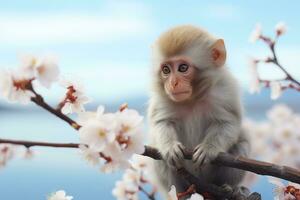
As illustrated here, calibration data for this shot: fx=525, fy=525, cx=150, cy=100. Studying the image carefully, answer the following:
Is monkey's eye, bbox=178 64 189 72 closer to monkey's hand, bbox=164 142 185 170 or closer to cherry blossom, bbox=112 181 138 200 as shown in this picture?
monkey's hand, bbox=164 142 185 170

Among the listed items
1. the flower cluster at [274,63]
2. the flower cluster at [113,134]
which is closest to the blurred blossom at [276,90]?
the flower cluster at [274,63]

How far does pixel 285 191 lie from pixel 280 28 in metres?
1.80

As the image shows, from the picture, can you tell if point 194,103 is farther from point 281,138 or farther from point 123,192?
point 281,138

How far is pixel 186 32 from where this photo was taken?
3.13m

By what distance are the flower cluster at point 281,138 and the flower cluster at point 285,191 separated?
129 inches

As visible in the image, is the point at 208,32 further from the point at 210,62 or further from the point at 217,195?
the point at 217,195

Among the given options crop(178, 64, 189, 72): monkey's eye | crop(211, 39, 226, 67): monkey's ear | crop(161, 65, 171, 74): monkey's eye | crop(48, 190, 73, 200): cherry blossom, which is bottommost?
crop(48, 190, 73, 200): cherry blossom

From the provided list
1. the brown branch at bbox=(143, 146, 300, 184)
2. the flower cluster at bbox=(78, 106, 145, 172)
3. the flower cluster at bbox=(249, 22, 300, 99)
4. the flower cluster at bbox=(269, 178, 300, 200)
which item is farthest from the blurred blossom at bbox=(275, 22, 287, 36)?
the flower cluster at bbox=(78, 106, 145, 172)

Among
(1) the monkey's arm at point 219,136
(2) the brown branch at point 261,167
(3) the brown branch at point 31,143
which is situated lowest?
(1) the monkey's arm at point 219,136

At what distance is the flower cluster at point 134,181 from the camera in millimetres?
3410

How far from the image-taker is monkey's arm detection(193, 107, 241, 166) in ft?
8.91

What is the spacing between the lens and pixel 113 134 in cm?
187

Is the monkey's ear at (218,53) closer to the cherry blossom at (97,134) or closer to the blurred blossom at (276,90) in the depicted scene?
the blurred blossom at (276,90)

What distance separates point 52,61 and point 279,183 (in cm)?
126
